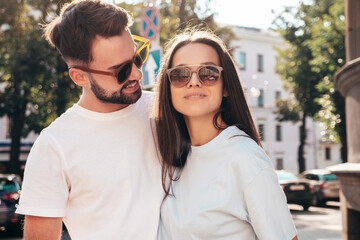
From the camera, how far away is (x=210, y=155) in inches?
98.1

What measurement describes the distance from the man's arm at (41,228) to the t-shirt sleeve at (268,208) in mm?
959

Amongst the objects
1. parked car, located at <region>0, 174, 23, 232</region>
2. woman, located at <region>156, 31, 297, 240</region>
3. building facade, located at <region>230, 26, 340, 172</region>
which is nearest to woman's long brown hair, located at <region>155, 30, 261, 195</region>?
woman, located at <region>156, 31, 297, 240</region>

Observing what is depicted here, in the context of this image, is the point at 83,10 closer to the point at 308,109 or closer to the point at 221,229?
the point at 221,229

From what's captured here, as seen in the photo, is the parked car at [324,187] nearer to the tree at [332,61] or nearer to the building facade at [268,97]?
the tree at [332,61]

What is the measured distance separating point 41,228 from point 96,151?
1.49ft

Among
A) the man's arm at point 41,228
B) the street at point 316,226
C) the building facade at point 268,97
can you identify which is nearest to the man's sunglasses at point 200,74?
the man's arm at point 41,228

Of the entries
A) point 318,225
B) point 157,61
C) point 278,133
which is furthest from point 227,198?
point 278,133

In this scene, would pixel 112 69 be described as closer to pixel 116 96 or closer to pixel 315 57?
pixel 116 96

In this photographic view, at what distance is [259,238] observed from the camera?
7.47 feet

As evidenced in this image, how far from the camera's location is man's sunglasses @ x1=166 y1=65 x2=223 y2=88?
257cm

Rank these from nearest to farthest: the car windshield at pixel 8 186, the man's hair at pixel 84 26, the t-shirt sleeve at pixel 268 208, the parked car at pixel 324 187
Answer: the t-shirt sleeve at pixel 268 208, the man's hair at pixel 84 26, the car windshield at pixel 8 186, the parked car at pixel 324 187

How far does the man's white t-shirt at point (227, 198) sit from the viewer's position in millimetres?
2223

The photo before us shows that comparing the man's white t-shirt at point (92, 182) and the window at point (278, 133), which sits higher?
the window at point (278, 133)

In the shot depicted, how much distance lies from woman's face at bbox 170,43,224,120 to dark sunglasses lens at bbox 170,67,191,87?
2 cm
